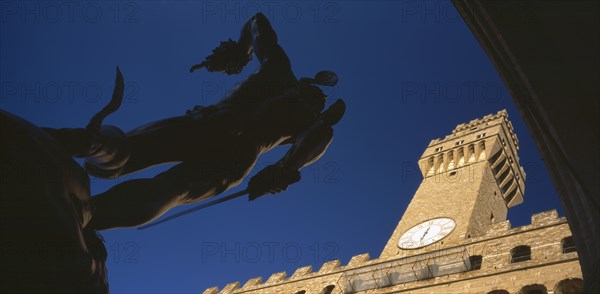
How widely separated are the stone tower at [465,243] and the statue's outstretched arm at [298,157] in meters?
18.8

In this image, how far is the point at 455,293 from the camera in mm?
21594

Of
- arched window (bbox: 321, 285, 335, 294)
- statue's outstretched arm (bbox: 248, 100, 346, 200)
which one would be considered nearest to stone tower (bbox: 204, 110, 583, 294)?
arched window (bbox: 321, 285, 335, 294)

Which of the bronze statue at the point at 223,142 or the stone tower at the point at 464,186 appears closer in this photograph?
the bronze statue at the point at 223,142

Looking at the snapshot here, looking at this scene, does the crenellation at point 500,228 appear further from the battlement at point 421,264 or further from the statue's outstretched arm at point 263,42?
the statue's outstretched arm at point 263,42

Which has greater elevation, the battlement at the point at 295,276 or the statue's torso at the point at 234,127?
the battlement at the point at 295,276

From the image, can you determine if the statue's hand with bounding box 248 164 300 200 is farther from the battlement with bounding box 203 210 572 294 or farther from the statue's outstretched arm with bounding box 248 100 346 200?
the battlement with bounding box 203 210 572 294

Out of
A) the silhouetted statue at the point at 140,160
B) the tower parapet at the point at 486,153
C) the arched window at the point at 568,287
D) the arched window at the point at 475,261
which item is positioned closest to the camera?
the silhouetted statue at the point at 140,160

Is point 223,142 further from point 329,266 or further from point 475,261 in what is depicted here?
point 329,266

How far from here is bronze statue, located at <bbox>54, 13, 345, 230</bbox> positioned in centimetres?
213

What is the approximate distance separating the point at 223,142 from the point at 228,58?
652mm

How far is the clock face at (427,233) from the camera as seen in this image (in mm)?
28219

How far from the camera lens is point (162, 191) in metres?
2.26

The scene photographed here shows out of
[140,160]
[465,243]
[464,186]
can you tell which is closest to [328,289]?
[465,243]

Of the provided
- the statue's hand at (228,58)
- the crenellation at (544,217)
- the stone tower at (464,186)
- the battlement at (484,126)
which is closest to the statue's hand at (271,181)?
the statue's hand at (228,58)
